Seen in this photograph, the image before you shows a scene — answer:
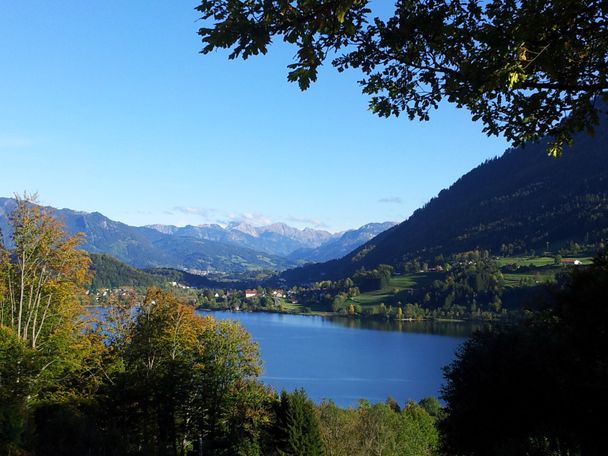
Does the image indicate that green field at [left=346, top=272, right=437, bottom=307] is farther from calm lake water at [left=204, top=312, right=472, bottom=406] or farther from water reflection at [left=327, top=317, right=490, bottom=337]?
calm lake water at [left=204, top=312, right=472, bottom=406]

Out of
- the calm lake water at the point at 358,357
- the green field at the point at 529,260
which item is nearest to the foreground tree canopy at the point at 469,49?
the calm lake water at the point at 358,357

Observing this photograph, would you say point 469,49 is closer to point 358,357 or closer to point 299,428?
point 299,428

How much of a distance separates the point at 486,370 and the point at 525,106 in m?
13.5

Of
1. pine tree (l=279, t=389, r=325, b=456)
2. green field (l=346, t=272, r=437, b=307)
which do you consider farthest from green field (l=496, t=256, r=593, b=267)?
pine tree (l=279, t=389, r=325, b=456)

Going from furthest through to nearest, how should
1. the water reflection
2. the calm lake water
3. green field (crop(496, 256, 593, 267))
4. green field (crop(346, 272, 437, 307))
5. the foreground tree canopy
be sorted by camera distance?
green field (crop(346, 272, 437, 307)), green field (crop(496, 256, 593, 267)), the water reflection, the calm lake water, the foreground tree canopy

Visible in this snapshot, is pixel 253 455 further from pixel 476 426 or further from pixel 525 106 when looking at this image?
pixel 525 106

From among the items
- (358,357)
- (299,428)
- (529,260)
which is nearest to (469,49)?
(299,428)

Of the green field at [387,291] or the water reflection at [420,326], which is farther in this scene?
the green field at [387,291]

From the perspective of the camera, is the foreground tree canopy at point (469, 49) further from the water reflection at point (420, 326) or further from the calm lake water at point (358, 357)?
the water reflection at point (420, 326)

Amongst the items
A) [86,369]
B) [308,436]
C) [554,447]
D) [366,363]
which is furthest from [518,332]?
[366,363]

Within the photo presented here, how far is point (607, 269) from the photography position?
13.8m

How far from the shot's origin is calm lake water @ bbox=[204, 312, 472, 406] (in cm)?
6706

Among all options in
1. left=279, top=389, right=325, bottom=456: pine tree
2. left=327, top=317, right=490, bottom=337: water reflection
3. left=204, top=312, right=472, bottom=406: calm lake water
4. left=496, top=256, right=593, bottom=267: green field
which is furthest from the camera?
left=496, top=256, right=593, bottom=267: green field

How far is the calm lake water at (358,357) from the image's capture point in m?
67.1
